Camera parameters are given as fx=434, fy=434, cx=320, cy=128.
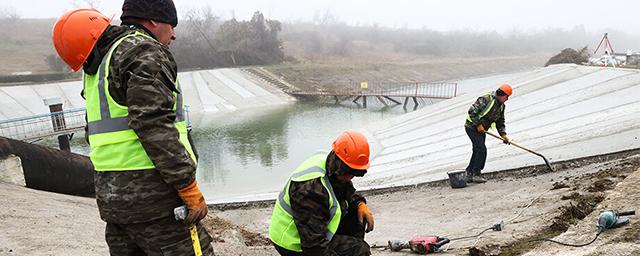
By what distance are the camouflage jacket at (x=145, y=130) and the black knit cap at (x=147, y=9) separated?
0.33 ft

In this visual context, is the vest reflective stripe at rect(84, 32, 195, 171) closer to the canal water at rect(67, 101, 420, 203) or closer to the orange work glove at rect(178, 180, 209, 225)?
the orange work glove at rect(178, 180, 209, 225)

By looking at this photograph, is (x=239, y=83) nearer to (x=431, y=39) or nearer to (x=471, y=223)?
(x=471, y=223)

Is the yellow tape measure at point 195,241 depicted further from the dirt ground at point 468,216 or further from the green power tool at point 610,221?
the green power tool at point 610,221

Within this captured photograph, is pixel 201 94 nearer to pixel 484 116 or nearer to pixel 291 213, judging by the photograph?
pixel 484 116

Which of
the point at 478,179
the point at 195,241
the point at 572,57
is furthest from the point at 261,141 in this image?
the point at 195,241

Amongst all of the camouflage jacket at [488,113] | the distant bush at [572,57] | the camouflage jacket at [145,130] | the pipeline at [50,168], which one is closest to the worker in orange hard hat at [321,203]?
the camouflage jacket at [145,130]

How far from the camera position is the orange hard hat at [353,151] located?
3086 millimetres

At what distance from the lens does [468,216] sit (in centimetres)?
602

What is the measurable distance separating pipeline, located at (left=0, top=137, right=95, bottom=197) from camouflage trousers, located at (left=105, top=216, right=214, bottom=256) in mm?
6732

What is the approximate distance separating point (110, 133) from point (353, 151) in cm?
159

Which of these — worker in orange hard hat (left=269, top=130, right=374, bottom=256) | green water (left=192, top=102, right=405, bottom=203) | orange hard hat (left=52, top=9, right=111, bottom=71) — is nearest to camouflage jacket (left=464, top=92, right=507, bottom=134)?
green water (left=192, top=102, right=405, bottom=203)

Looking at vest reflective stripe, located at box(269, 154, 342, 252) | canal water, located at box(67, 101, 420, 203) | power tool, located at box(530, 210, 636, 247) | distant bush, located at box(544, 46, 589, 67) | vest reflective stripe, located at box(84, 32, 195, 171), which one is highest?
vest reflective stripe, located at box(84, 32, 195, 171)

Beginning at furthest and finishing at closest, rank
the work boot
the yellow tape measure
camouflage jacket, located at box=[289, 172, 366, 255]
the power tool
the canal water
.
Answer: the canal water, the work boot, the power tool, camouflage jacket, located at box=[289, 172, 366, 255], the yellow tape measure

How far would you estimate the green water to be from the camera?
44.4 ft
